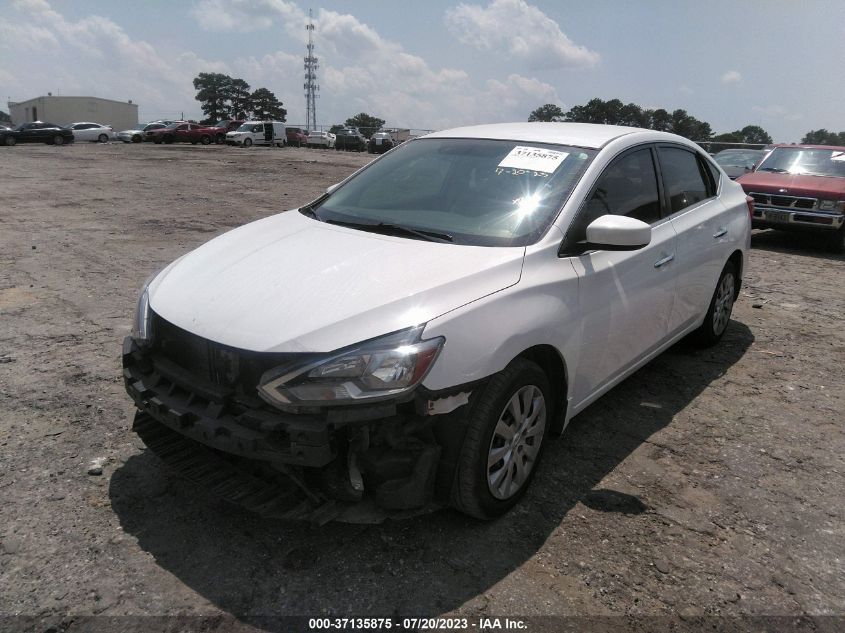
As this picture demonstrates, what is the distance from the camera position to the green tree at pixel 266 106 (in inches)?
4018

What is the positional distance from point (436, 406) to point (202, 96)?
118 meters

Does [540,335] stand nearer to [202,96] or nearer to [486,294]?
[486,294]

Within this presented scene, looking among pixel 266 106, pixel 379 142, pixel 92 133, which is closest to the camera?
pixel 379 142

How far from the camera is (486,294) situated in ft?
8.71

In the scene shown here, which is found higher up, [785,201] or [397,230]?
[785,201]

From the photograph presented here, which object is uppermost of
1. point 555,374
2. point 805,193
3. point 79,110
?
point 79,110

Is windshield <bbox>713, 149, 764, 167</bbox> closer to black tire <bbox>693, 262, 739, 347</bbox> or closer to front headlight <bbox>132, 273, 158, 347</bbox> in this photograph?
black tire <bbox>693, 262, 739, 347</bbox>

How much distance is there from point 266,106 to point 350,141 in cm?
6539

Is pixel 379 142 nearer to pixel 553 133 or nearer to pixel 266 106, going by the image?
pixel 553 133

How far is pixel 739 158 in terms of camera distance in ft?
47.8

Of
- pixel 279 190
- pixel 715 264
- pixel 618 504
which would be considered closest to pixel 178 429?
pixel 618 504

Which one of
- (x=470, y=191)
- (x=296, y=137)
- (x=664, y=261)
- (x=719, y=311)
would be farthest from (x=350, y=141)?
(x=470, y=191)

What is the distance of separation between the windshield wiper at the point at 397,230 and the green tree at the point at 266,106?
105 meters

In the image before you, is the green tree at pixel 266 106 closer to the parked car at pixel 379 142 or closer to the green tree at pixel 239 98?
the green tree at pixel 239 98
